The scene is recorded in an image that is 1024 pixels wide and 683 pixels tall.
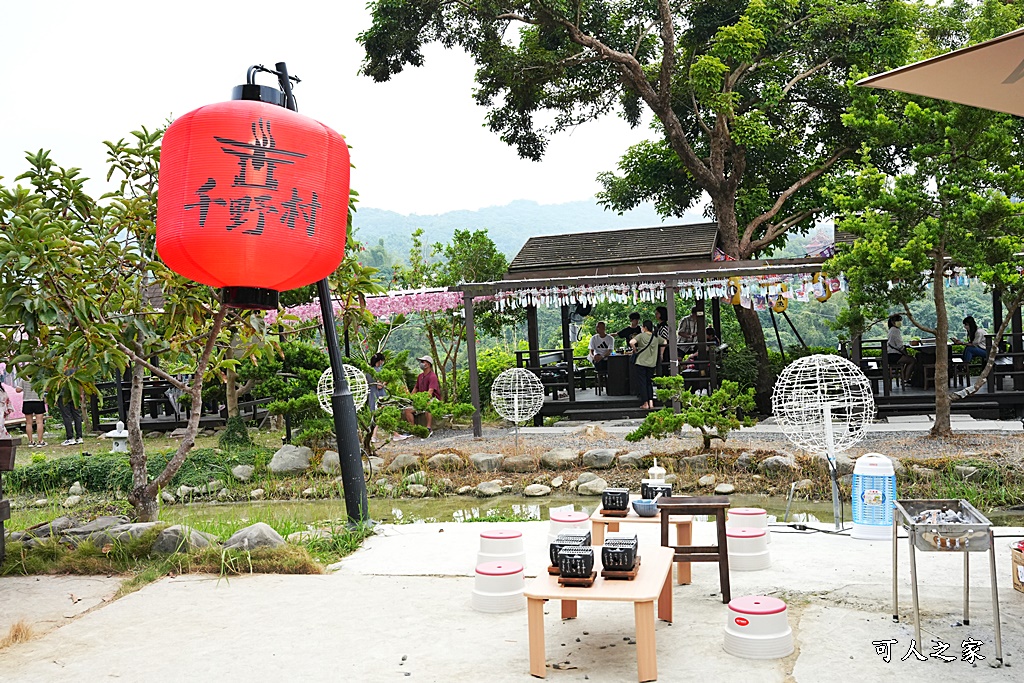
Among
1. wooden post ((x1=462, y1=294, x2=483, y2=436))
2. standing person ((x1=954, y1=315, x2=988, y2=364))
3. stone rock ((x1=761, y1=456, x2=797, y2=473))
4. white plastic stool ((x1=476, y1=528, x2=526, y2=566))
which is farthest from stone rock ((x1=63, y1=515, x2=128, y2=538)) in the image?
standing person ((x1=954, y1=315, x2=988, y2=364))

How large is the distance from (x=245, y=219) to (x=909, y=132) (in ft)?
25.2

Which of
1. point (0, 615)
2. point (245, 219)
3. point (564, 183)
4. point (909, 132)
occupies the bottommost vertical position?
point (0, 615)

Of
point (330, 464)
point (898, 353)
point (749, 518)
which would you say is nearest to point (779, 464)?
point (749, 518)

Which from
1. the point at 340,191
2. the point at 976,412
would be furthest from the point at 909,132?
the point at 340,191

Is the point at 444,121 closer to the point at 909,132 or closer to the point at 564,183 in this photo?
the point at 564,183

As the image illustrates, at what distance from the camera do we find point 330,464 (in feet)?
36.2

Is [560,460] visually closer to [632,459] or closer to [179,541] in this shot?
[632,459]

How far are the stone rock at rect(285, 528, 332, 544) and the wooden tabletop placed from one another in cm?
307

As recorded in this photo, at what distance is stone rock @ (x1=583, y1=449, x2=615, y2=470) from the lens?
10227 millimetres

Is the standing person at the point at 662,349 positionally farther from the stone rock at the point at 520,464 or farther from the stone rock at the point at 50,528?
the stone rock at the point at 50,528

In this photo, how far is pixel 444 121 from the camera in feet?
343

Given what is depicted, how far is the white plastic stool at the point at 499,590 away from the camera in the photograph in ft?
15.9

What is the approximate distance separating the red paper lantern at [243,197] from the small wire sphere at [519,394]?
7.61 m

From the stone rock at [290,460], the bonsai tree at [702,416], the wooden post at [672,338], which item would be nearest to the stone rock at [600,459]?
the bonsai tree at [702,416]
